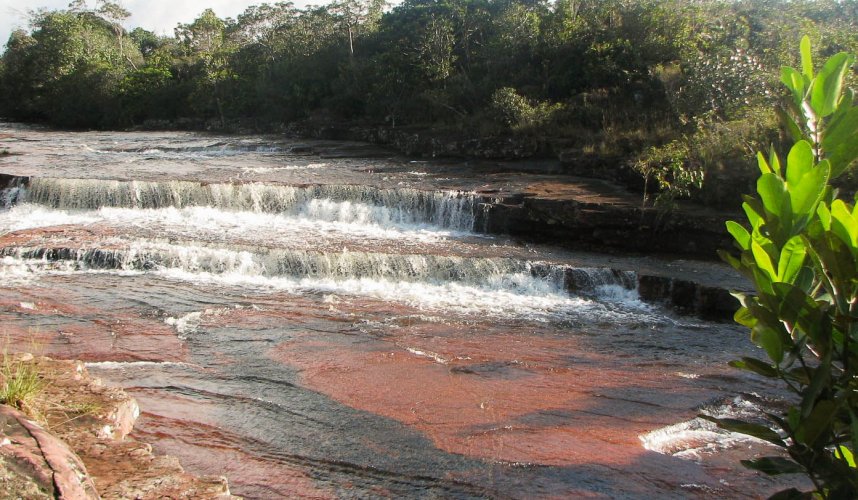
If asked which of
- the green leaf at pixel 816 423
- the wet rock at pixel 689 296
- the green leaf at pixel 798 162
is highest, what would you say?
the green leaf at pixel 798 162

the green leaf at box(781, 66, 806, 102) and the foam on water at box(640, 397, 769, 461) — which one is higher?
the green leaf at box(781, 66, 806, 102)

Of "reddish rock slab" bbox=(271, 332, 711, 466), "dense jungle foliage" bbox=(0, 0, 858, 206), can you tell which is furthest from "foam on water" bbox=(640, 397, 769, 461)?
"dense jungle foliage" bbox=(0, 0, 858, 206)

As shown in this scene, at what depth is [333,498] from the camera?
4355 millimetres

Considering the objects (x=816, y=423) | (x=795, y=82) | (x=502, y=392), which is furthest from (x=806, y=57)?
(x=502, y=392)

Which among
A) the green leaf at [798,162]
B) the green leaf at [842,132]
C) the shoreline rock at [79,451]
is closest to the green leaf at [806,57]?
the green leaf at [842,132]

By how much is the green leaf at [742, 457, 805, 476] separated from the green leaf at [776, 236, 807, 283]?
453 millimetres

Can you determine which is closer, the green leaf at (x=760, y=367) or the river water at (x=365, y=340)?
the green leaf at (x=760, y=367)

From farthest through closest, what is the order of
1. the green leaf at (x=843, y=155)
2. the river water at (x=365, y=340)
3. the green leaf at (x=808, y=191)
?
the river water at (x=365, y=340) < the green leaf at (x=843, y=155) < the green leaf at (x=808, y=191)

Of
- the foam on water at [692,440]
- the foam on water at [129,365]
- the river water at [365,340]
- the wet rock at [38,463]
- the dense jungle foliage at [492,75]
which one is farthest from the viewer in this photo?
the dense jungle foliage at [492,75]

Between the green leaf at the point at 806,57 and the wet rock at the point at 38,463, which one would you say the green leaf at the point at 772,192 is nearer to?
the green leaf at the point at 806,57

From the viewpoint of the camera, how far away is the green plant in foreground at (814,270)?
1400 millimetres

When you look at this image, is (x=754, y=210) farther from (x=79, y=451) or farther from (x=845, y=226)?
(x=79, y=451)

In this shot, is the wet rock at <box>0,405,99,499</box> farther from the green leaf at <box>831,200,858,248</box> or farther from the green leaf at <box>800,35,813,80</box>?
the green leaf at <box>800,35,813,80</box>

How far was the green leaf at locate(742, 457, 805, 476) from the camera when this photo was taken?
1.55m
